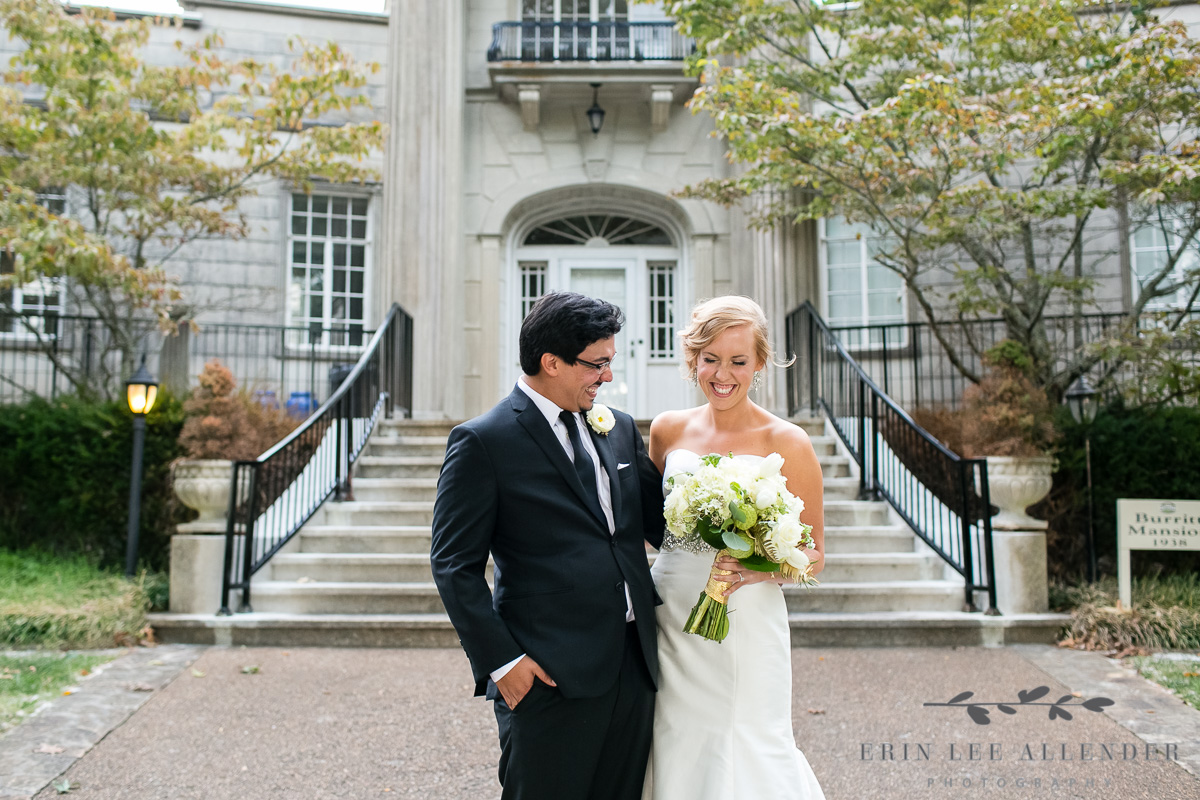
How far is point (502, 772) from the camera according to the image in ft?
7.57

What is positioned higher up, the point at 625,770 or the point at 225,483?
the point at 225,483

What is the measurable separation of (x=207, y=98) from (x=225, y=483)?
7.54 m

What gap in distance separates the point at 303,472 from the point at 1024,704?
17.4 feet

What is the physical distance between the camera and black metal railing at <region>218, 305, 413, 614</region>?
6230 mm

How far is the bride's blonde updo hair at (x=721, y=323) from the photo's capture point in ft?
Answer: 8.95

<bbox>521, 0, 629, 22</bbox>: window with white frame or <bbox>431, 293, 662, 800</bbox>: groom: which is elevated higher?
<bbox>521, 0, 629, 22</bbox>: window with white frame

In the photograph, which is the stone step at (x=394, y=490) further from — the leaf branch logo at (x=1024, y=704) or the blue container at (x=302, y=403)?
the leaf branch logo at (x=1024, y=704)

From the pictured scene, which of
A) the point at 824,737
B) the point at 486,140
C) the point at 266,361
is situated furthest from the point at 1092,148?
the point at 266,361

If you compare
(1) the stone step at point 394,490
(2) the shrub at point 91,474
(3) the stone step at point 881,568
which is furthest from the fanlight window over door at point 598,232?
(3) the stone step at point 881,568

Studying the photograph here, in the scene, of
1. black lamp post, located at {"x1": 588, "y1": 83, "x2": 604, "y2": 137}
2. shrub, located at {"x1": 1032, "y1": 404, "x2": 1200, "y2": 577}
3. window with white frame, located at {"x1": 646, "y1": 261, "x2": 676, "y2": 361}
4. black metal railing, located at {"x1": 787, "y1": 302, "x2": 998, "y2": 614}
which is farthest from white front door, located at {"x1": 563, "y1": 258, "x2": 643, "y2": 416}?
shrub, located at {"x1": 1032, "y1": 404, "x2": 1200, "y2": 577}

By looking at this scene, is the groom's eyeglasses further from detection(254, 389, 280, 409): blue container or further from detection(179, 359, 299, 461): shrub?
detection(254, 389, 280, 409): blue container

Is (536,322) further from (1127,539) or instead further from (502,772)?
(1127,539)

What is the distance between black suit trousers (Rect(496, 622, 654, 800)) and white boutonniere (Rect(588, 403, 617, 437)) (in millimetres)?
578

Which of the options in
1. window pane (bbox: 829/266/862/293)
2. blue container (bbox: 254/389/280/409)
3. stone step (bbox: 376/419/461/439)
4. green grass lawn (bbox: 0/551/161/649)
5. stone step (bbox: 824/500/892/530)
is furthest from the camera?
window pane (bbox: 829/266/862/293)
